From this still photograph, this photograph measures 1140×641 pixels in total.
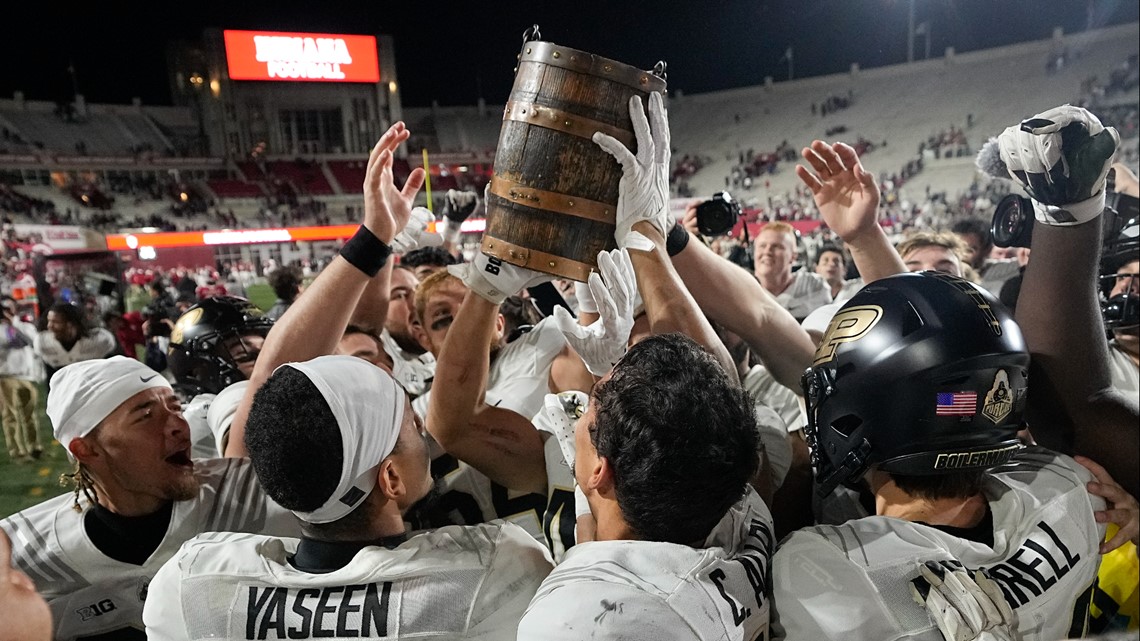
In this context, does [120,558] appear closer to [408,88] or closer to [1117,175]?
[408,88]

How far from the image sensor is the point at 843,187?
1747 millimetres

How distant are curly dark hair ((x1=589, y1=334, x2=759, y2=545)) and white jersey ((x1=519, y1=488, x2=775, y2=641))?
49 millimetres

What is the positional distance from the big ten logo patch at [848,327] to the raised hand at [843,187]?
1.91 ft

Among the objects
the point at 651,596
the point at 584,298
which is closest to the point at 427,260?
the point at 584,298

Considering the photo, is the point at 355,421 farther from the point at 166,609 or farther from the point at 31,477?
the point at 31,477

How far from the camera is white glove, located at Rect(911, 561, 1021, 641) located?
854mm

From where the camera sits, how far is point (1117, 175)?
2.32 m

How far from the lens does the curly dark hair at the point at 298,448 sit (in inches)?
41.7

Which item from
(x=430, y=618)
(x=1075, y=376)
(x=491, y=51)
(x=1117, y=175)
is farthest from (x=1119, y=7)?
(x=430, y=618)

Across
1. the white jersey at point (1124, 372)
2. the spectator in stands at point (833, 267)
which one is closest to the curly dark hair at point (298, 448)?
the white jersey at point (1124, 372)

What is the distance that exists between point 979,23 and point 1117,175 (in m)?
0.92

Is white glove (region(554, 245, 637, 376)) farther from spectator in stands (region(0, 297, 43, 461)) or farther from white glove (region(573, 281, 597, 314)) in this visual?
spectator in stands (region(0, 297, 43, 461))

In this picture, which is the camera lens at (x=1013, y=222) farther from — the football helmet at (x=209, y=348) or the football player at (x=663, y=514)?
the football helmet at (x=209, y=348)

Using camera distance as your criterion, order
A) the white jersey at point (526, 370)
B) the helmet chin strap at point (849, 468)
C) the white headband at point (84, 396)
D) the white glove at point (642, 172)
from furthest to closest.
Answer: the white jersey at point (526, 370)
the white headband at point (84, 396)
the white glove at point (642, 172)
the helmet chin strap at point (849, 468)
